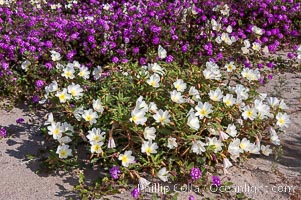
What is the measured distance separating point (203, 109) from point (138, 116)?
19.4 inches

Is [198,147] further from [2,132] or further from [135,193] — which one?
[2,132]

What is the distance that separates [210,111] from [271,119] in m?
0.59

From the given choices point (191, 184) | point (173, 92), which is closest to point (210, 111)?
point (173, 92)

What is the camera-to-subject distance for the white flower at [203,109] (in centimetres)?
349

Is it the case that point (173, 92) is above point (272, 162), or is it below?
above

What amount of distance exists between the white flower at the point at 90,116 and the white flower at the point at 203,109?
0.76 meters

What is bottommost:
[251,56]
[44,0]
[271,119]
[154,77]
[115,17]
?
[271,119]

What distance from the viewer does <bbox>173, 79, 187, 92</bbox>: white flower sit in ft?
12.4

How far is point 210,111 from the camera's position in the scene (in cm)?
350

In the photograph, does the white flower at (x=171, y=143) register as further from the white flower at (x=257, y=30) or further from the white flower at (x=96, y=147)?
the white flower at (x=257, y=30)

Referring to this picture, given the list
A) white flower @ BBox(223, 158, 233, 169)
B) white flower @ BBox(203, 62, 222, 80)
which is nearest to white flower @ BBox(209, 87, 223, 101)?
white flower @ BBox(203, 62, 222, 80)

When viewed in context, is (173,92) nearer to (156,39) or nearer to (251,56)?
(156,39)

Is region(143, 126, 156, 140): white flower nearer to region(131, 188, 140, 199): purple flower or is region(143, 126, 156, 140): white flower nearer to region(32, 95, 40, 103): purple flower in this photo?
region(131, 188, 140, 199): purple flower

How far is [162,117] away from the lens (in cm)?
347
